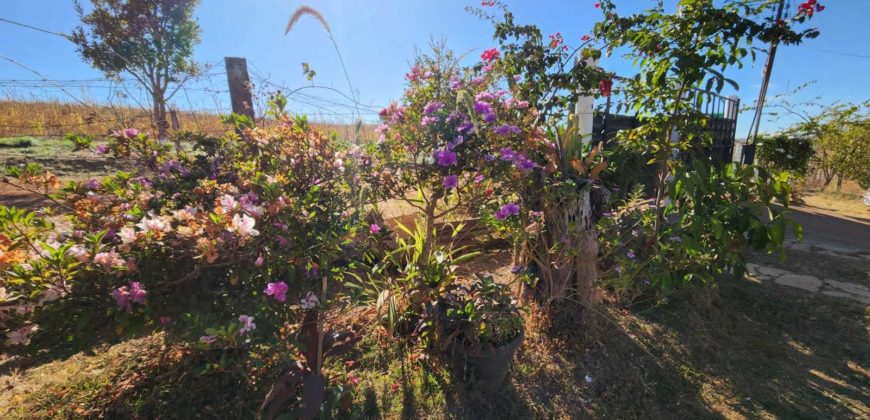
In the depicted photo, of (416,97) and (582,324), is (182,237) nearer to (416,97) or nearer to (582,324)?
(416,97)

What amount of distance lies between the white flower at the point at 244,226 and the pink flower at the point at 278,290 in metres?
0.22

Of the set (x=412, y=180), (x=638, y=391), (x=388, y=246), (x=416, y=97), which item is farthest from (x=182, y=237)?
(x=638, y=391)

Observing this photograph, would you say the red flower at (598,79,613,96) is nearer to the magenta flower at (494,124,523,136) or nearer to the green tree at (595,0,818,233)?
the green tree at (595,0,818,233)

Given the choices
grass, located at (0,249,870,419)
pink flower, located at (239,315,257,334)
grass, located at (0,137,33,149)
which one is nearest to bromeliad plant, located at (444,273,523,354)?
grass, located at (0,249,870,419)

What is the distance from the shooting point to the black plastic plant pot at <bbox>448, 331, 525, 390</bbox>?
5.57ft

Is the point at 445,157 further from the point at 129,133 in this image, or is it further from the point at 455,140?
the point at 129,133

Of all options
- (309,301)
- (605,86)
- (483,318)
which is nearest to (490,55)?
(605,86)

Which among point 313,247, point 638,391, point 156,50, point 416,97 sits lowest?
point 638,391

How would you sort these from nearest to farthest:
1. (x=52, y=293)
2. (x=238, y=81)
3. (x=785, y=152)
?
(x=52, y=293) → (x=238, y=81) → (x=785, y=152)

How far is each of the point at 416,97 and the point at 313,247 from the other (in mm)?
1016

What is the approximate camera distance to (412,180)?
6.32 ft

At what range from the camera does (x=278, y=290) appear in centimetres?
124

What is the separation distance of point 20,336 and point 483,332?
5.28 feet

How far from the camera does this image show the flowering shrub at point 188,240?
1034 millimetres
